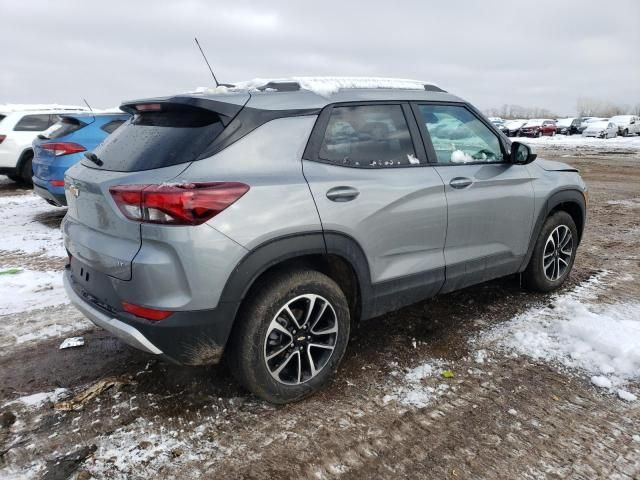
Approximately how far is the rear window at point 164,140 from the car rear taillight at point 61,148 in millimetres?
4356

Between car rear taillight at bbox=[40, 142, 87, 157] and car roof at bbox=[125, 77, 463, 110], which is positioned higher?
car roof at bbox=[125, 77, 463, 110]

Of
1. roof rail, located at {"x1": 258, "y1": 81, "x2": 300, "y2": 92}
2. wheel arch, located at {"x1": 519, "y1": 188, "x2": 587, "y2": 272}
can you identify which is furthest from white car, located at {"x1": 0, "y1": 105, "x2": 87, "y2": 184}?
wheel arch, located at {"x1": 519, "y1": 188, "x2": 587, "y2": 272}

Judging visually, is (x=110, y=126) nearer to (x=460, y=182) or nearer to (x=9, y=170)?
(x=9, y=170)

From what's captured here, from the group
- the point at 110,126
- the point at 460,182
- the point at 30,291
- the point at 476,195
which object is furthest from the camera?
the point at 110,126

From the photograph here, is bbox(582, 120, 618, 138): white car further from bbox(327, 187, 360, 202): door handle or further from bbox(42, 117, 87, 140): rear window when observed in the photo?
bbox(327, 187, 360, 202): door handle

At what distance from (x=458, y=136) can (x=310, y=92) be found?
52.8 inches

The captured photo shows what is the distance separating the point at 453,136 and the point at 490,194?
20.2 inches

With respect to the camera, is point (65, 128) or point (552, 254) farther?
point (65, 128)

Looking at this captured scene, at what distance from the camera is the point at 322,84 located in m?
3.07

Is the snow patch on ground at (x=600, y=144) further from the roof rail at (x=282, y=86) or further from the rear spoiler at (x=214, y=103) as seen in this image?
the rear spoiler at (x=214, y=103)

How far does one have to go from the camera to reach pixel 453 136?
369cm

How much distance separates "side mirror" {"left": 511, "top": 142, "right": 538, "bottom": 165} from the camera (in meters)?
3.88

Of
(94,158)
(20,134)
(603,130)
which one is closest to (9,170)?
(20,134)

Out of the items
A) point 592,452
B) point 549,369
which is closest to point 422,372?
point 549,369
